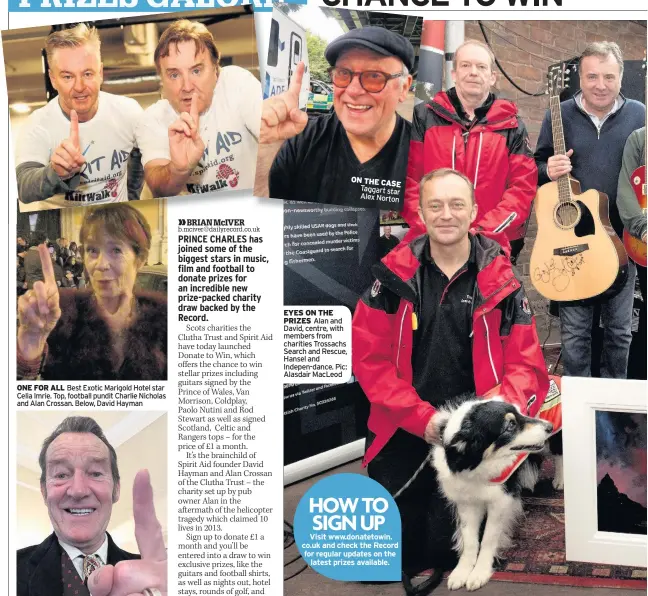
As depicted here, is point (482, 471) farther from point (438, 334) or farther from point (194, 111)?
point (194, 111)

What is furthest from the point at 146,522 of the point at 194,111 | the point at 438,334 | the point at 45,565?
the point at 194,111

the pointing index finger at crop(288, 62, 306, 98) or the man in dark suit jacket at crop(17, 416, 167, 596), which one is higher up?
the pointing index finger at crop(288, 62, 306, 98)

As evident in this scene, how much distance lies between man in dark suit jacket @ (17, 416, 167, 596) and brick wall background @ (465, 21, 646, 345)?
4.76ft

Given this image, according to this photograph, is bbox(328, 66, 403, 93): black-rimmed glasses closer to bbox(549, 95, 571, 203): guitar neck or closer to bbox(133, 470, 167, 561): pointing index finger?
bbox(549, 95, 571, 203): guitar neck

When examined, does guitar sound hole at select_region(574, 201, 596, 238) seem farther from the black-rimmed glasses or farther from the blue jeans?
the black-rimmed glasses

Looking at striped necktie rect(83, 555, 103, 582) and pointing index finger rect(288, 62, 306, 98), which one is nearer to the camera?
pointing index finger rect(288, 62, 306, 98)

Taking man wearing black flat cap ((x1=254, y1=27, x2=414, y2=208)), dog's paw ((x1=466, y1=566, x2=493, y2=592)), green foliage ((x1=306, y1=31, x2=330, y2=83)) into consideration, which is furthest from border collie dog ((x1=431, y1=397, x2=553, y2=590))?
green foliage ((x1=306, y1=31, x2=330, y2=83))

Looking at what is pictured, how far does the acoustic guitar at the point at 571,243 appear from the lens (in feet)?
10.1

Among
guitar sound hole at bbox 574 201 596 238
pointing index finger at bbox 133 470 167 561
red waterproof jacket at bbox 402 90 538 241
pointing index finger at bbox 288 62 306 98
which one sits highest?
pointing index finger at bbox 288 62 306 98

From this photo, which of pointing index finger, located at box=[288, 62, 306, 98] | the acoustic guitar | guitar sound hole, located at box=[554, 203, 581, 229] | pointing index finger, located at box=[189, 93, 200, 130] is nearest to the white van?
pointing index finger, located at box=[288, 62, 306, 98]

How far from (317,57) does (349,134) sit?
0.26 m

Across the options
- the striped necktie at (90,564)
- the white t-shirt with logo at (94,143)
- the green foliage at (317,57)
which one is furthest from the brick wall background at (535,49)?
the striped necktie at (90,564)

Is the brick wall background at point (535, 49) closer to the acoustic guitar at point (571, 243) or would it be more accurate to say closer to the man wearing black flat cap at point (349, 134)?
the acoustic guitar at point (571, 243)

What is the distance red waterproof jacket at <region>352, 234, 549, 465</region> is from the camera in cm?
307
